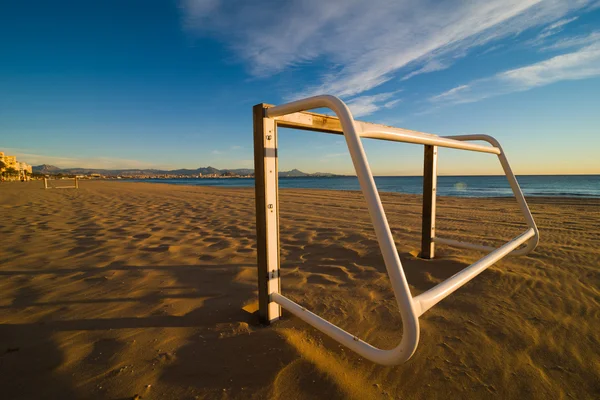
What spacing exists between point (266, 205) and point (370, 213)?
0.89m

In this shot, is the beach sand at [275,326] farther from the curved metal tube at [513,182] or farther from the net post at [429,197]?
the curved metal tube at [513,182]

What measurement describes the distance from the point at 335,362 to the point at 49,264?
350cm

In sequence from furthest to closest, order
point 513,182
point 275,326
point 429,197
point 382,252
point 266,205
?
point 429,197
point 513,182
point 275,326
point 266,205
point 382,252

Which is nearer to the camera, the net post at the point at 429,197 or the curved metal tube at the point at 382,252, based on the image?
the curved metal tube at the point at 382,252

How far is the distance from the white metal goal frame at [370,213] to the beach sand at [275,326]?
303 mm

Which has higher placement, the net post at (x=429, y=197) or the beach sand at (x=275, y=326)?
the net post at (x=429, y=197)

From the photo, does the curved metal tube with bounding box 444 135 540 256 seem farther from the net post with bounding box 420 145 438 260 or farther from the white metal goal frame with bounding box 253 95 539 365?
the net post with bounding box 420 145 438 260

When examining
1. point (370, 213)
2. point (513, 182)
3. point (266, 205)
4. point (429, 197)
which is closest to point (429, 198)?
point (429, 197)

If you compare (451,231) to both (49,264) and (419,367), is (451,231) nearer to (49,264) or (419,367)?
(419,367)

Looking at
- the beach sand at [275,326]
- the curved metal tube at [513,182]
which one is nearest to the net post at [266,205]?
the beach sand at [275,326]

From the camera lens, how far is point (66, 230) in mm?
4668

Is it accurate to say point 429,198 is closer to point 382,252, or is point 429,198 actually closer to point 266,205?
point 266,205

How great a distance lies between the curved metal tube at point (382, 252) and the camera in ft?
3.22

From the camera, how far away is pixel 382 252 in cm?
103
